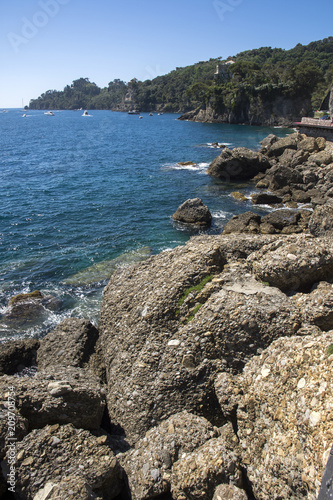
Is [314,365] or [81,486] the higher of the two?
[314,365]

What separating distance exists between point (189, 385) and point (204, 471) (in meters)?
2.35

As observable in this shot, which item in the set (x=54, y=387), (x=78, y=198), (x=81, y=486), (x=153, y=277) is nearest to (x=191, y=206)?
(x=78, y=198)

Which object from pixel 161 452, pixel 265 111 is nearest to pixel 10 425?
pixel 161 452

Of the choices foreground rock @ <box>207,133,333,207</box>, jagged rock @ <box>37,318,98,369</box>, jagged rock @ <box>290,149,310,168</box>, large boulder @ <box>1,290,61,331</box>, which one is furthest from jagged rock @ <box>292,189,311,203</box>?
jagged rock @ <box>37,318,98,369</box>

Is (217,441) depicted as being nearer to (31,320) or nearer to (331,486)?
(331,486)

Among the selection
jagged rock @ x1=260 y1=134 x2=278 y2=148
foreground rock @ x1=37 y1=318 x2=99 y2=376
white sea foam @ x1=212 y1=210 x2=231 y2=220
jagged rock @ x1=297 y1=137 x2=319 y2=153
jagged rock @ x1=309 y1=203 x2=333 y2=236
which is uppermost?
jagged rock @ x1=260 y1=134 x2=278 y2=148

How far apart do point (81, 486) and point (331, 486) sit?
466 centimetres

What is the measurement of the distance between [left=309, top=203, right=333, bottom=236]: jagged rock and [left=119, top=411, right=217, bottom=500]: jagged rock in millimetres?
11594

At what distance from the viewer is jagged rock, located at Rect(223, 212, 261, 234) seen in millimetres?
25656

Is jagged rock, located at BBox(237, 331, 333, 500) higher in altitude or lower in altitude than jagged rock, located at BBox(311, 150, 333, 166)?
lower

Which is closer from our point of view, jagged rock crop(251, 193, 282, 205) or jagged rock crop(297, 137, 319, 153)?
jagged rock crop(251, 193, 282, 205)

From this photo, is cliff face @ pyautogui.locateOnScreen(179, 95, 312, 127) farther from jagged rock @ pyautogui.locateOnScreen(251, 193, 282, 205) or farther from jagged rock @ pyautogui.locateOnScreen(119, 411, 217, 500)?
jagged rock @ pyautogui.locateOnScreen(119, 411, 217, 500)

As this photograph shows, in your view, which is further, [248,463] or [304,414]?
[248,463]

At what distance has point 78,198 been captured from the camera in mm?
37688
